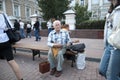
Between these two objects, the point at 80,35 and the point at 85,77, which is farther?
the point at 80,35

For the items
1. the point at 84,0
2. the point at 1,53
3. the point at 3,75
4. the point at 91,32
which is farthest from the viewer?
the point at 84,0

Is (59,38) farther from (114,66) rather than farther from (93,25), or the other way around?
(93,25)

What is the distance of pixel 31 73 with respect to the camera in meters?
4.15

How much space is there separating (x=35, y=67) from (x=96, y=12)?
30.1m

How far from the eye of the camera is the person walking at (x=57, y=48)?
3900 mm

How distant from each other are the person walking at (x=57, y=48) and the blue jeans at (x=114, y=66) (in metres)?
1.88

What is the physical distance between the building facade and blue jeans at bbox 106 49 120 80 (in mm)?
21292

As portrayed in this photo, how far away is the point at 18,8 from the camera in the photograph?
2495cm

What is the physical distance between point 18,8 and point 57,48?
22.8 meters

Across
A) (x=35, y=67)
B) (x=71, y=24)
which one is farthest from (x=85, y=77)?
(x=71, y=24)

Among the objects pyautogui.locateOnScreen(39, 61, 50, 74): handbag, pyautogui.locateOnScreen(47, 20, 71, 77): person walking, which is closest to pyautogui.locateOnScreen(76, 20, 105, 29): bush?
pyautogui.locateOnScreen(47, 20, 71, 77): person walking

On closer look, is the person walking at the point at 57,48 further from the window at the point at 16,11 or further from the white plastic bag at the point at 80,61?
the window at the point at 16,11

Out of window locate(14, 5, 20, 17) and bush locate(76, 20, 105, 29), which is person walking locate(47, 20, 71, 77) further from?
window locate(14, 5, 20, 17)

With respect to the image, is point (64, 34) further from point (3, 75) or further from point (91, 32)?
point (91, 32)
